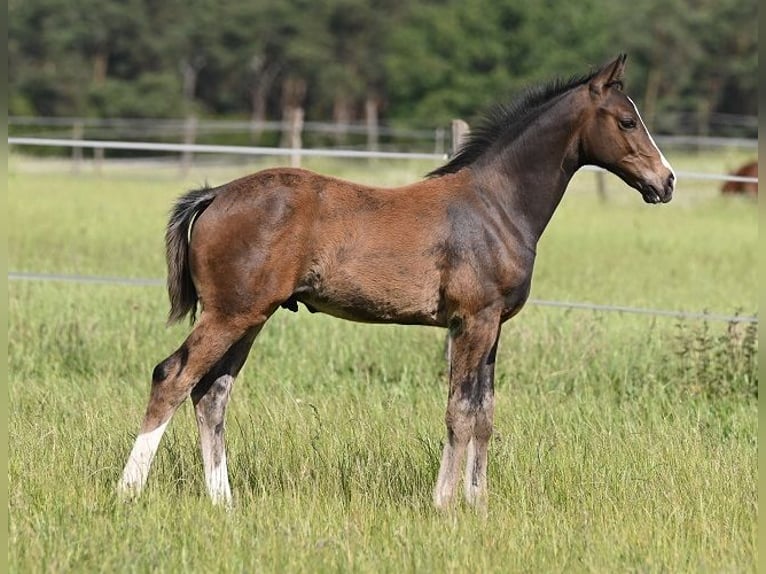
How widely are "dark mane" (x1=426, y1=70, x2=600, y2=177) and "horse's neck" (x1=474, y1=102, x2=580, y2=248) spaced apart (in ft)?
0.24

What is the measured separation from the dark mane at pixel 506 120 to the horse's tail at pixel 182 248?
1.09 meters

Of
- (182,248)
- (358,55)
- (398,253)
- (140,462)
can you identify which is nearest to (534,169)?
(398,253)

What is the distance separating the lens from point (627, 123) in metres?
5.27

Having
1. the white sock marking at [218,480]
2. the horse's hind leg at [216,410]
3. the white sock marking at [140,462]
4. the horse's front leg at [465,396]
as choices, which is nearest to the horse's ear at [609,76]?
the horse's front leg at [465,396]

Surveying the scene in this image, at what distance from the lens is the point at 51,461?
5227 millimetres

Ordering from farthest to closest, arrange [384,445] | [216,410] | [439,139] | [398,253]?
[439,139] → [384,445] → [216,410] → [398,253]

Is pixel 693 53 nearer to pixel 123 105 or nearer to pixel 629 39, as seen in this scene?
pixel 629 39

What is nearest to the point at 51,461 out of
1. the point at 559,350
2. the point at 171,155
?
the point at 559,350

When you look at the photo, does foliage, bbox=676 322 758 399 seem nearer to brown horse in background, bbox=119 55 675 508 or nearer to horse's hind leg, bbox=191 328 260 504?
brown horse in background, bbox=119 55 675 508

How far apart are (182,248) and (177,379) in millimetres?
583

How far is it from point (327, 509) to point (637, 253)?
32.1 feet

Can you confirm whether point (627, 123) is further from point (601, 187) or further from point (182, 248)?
point (601, 187)

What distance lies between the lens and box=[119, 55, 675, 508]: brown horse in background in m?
4.96

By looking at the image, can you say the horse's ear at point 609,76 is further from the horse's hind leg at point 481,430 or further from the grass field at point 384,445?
the grass field at point 384,445
